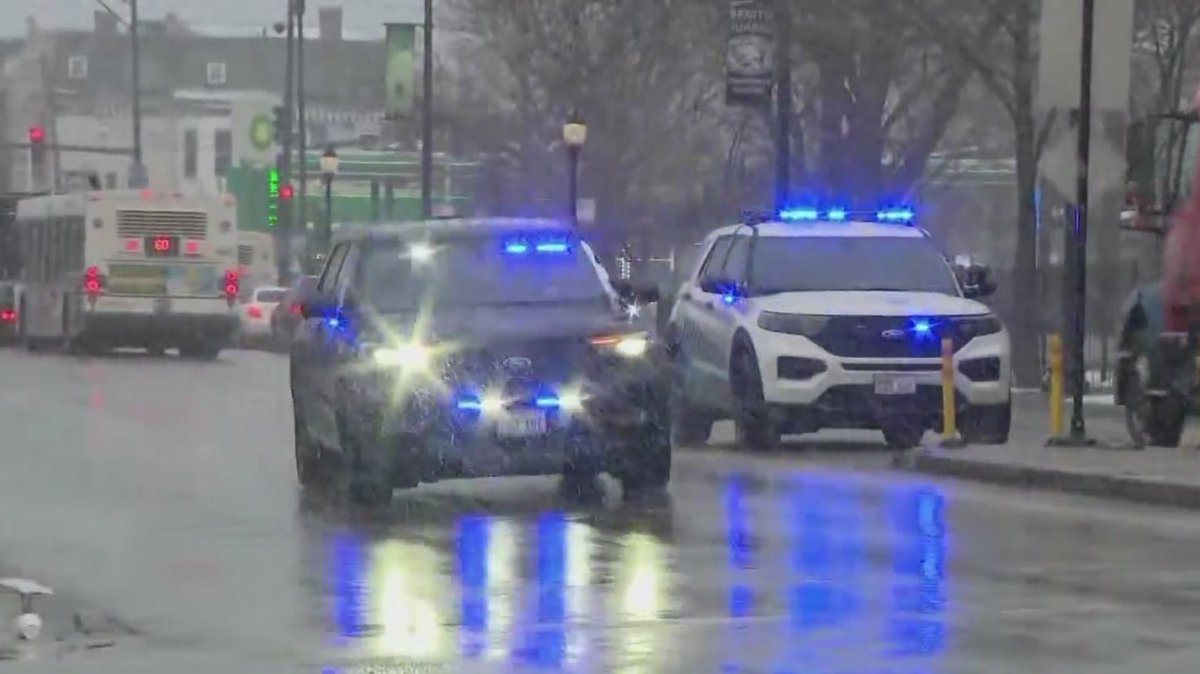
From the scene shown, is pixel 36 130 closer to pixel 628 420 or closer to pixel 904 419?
pixel 904 419

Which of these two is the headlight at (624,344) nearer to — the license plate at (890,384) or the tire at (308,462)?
the tire at (308,462)

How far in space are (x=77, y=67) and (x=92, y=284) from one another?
304 ft

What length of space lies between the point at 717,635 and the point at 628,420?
5.98m

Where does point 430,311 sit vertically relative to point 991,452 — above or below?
above

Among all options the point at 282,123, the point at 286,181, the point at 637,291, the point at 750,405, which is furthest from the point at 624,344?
the point at 282,123

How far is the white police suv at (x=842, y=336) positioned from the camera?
2133 centimetres

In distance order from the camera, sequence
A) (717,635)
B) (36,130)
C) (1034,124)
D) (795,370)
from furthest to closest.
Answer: (36,130), (1034,124), (795,370), (717,635)

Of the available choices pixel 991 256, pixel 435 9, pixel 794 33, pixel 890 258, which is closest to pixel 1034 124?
pixel 794 33

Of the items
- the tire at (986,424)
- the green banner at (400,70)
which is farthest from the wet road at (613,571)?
the green banner at (400,70)

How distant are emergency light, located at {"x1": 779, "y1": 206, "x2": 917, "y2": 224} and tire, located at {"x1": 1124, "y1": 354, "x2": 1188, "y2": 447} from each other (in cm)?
299

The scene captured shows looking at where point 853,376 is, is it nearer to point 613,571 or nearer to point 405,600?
point 613,571

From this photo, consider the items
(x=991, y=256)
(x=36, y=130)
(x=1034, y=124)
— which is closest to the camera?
(x=1034, y=124)

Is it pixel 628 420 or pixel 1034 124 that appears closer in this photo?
pixel 628 420

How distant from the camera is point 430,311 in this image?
16828 millimetres
